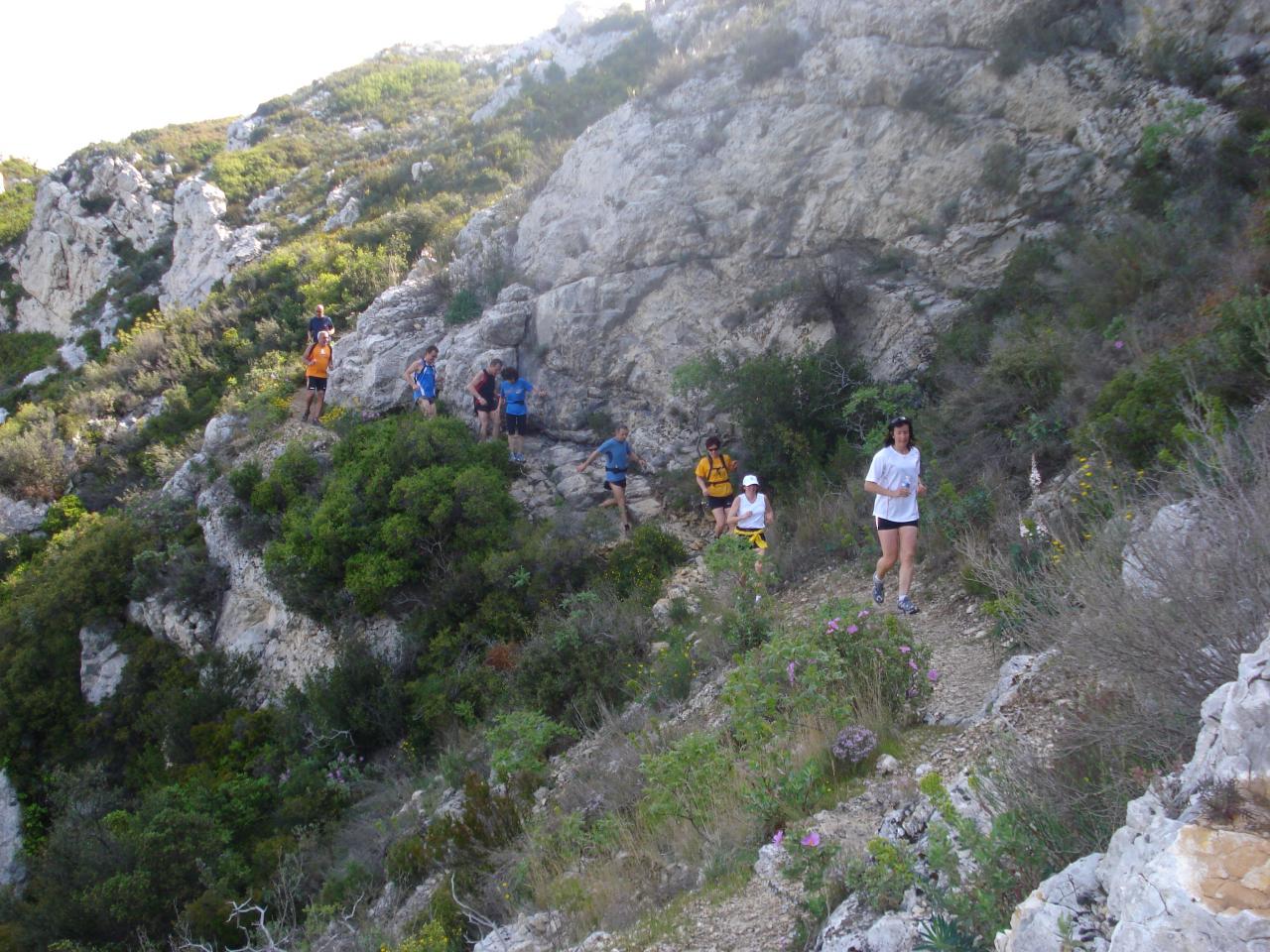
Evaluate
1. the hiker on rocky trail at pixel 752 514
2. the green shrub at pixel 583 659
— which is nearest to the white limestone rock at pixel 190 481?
A: the green shrub at pixel 583 659

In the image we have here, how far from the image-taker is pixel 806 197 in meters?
11.8

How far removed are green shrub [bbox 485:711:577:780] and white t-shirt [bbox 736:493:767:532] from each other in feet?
8.52

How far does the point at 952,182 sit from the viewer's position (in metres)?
10.9

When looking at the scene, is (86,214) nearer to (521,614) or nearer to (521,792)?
(521,614)

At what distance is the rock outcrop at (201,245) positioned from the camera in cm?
2059

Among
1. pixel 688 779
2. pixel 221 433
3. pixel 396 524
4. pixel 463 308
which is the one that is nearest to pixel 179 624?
pixel 221 433

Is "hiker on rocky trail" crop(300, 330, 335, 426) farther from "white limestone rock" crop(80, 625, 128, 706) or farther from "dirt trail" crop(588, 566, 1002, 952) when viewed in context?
"dirt trail" crop(588, 566, 1002, 952)

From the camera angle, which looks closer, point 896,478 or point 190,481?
point 896,478

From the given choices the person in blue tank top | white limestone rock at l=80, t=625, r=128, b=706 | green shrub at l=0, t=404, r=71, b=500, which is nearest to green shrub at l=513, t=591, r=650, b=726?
the person in blue tank top

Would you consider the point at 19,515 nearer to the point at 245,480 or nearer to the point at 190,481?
the point at 190,481

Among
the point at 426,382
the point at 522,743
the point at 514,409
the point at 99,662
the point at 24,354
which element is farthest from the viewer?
the point at 24,354

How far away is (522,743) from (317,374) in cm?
872

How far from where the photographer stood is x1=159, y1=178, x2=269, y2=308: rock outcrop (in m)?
20.6

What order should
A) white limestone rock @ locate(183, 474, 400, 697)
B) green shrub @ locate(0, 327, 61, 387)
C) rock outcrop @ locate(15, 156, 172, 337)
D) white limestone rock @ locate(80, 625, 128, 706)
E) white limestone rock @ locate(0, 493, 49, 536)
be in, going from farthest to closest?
1. rock outcrop @ locate(15, 156, 172, 337)
2. green shrub @ locate(0, 327, 61, 387)
3. white limestone rock @ locate(0, 493, 49, 536)
4. white limestone rock @ locate(80, 625, 128, 706)
5. white limestone rock @ locate(183, 474, 400, 697)
